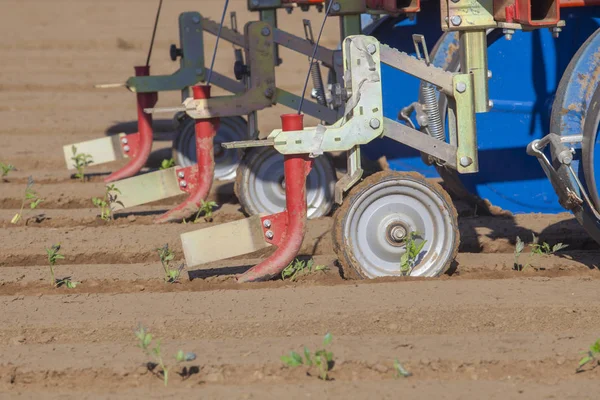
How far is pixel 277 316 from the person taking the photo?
3.90 metres

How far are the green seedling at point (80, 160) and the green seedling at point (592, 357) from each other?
3.93 meters

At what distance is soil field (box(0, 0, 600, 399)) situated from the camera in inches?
131

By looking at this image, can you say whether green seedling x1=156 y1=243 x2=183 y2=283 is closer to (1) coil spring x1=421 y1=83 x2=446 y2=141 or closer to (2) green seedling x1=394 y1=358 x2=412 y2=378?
(1) coil spring x1=421 y1=83 x2=446 y2=141

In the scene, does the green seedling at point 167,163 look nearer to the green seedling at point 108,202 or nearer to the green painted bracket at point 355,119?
the green seedling at point 108,202

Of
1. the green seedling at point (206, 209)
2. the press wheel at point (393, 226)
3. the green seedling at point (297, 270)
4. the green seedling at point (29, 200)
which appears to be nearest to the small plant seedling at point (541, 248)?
the press wheel at point (393, 226)

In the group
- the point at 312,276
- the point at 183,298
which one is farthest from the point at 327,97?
the point at 183,298

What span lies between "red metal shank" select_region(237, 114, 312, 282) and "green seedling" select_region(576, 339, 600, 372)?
1.32 m

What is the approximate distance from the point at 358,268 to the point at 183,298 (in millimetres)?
680

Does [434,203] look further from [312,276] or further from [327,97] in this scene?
[327,97]

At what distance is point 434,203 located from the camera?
14.2 ft

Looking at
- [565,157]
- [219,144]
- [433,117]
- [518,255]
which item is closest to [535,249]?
[518,255]

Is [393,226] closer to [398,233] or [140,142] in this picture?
[398,233]

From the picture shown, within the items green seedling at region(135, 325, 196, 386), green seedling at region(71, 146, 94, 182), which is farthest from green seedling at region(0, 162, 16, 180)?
green seedling at region(135, 325, 196, 386)

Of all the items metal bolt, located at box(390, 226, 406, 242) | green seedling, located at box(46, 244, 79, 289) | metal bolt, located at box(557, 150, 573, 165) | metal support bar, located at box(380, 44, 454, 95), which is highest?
metal support bar, located at box(380, 44, 454, 95)
